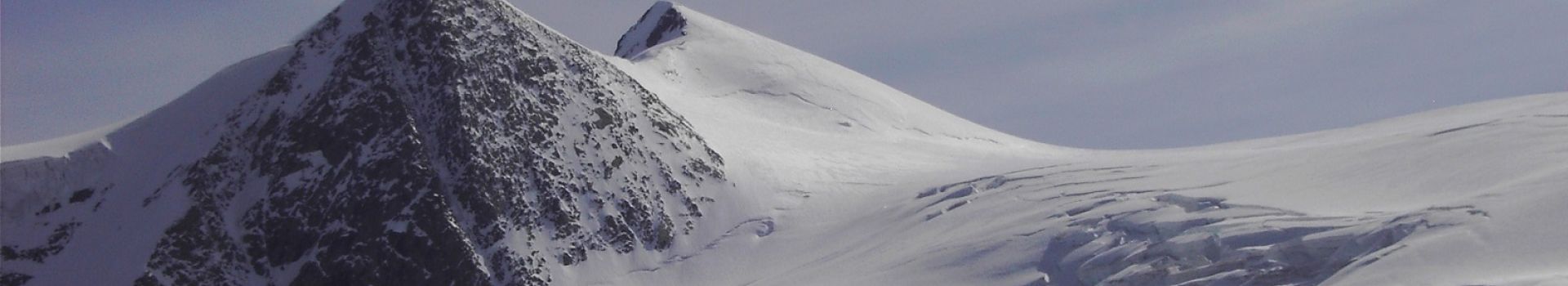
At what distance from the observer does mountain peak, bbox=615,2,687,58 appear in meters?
122

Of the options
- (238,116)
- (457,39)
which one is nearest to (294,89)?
(238,116)

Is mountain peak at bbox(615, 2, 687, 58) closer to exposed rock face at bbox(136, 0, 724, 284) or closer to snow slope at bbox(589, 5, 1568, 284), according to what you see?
snow slope at bbox(589, 5, 1568, 284)

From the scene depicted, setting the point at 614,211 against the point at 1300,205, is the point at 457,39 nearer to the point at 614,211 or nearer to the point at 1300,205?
the point at 614,211

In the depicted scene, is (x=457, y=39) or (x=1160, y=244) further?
(x=457, y=39)

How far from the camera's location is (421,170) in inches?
3125

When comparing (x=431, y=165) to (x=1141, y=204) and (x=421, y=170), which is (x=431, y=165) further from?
(x=1141, y=204)

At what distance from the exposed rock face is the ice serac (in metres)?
0.08

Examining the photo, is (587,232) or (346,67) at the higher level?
(346,67)

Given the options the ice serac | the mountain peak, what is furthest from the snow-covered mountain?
the mountain peak

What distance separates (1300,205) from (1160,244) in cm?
515

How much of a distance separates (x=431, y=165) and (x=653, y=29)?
154 ft

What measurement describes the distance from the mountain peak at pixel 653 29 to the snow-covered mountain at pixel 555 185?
2999 cm

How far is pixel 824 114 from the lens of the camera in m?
104

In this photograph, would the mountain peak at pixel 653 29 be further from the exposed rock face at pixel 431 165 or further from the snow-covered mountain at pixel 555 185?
the exposed rock face at pixel 431 165
